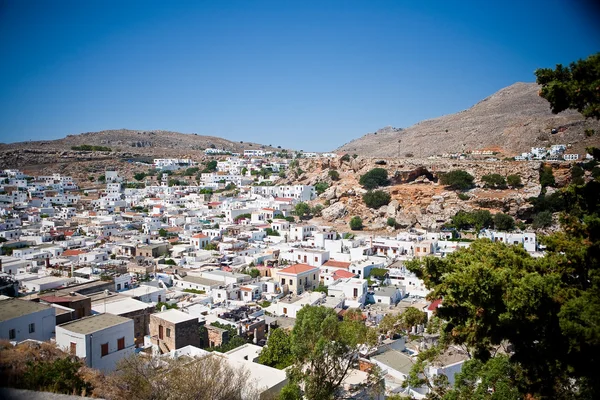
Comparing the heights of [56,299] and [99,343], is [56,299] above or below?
above

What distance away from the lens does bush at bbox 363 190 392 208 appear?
44.3 m

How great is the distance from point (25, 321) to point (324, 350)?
8.83 m

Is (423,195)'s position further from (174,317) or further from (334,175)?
(174,317)

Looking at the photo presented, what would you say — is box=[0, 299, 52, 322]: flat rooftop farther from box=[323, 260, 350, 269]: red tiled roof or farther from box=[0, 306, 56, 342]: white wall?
box=[323, 260, 350, 269]: red tiled roof

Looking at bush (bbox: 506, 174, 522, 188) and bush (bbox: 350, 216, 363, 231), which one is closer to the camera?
bush (bbox: 350, 216, 363, 231)

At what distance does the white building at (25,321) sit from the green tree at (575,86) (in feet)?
44.4

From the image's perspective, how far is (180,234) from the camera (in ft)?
118

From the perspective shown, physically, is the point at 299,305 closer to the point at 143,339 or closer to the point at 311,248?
the point at 143,339

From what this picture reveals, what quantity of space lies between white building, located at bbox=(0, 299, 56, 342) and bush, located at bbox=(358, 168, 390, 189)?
38871 mm

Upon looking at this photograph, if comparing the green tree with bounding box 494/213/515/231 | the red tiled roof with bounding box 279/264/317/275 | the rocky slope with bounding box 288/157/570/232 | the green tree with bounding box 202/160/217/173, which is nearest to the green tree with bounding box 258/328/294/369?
the red tiled roof with bounding box 279/264/317/275

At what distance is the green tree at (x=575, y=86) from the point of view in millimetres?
5246

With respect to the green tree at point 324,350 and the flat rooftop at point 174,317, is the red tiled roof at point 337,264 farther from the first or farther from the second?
the green tree at point 324,350

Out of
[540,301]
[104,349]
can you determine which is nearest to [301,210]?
[104,349]

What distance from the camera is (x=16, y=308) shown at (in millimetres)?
12406
